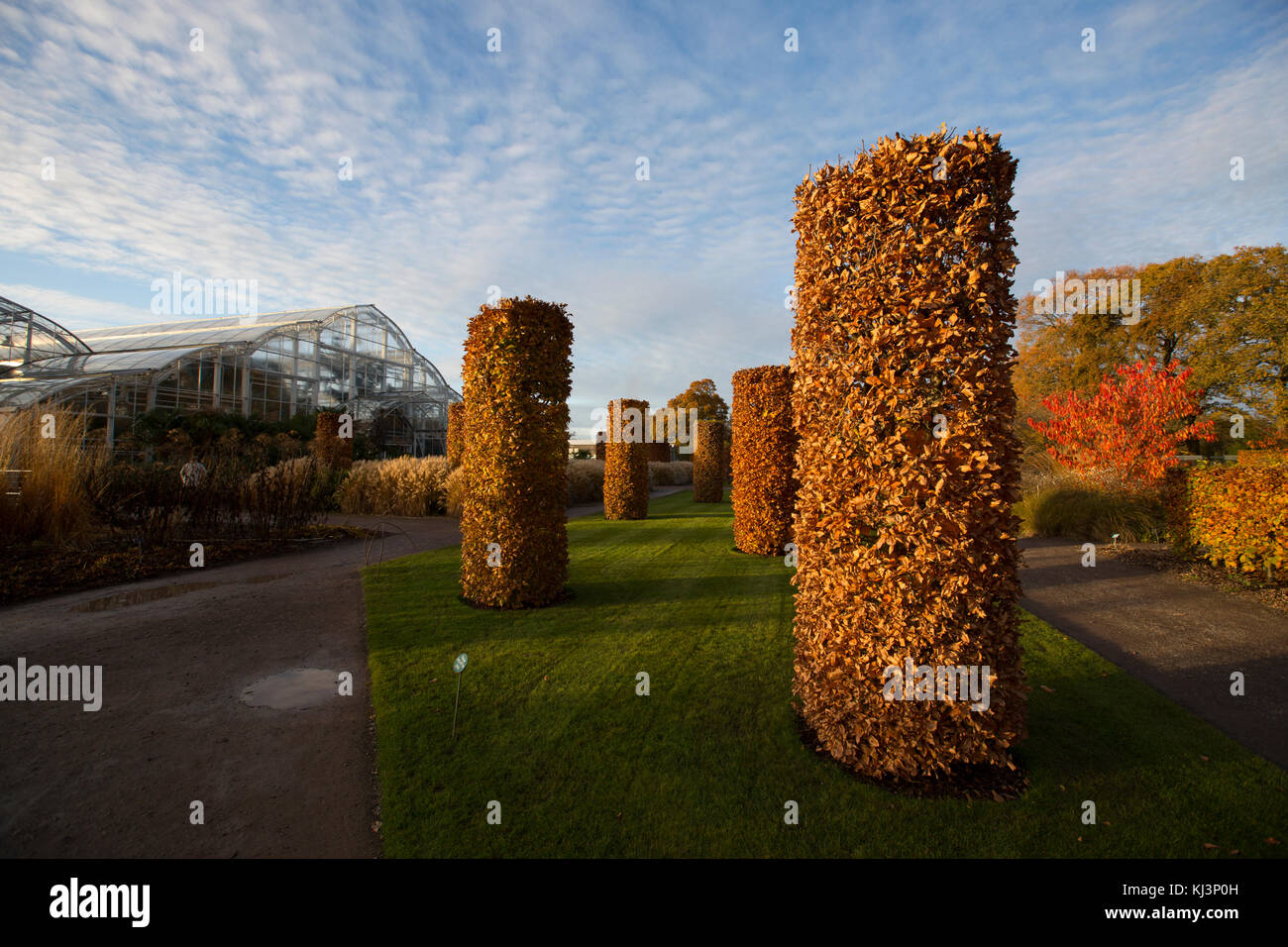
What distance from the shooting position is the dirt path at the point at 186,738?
2.63 metres

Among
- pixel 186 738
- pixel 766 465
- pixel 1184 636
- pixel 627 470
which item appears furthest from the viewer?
pixel 627 470

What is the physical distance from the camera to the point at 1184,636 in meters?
5.49

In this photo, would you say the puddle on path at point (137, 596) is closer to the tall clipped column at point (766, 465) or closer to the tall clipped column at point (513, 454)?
the tall clipped column at point (513, 454)

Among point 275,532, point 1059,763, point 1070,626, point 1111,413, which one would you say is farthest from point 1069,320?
point 275,532

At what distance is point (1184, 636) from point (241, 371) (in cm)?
2849

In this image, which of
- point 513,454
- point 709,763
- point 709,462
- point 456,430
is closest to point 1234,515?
point 709,763

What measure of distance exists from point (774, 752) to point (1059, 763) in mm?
1692

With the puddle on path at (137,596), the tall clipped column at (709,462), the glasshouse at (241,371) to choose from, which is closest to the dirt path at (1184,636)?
the puddle on path at (137,596)

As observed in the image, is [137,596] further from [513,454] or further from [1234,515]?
[1234,515]

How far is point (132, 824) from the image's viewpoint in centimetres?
267

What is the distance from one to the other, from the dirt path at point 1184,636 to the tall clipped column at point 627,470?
8892 mm

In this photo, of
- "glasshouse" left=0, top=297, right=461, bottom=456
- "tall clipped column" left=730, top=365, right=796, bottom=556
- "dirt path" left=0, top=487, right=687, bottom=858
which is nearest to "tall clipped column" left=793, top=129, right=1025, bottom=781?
"dirt path" left=0, top=487, right=687, bottom=858

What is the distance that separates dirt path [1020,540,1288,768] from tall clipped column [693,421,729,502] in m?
11.9
